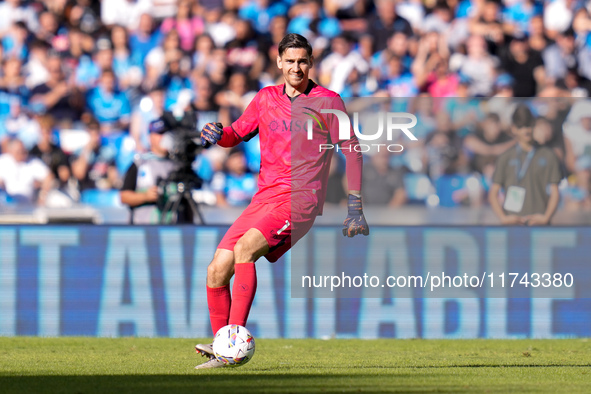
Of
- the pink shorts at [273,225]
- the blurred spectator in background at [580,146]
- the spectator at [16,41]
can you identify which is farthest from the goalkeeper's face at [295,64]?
the spectator at [16,41]

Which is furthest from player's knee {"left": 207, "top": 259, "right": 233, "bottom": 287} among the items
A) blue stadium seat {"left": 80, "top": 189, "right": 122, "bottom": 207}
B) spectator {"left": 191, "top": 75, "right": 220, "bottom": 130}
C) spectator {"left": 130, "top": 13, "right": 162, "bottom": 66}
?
spectator {"left": 130, "top": 13, "right": 162, "bottom": 66}

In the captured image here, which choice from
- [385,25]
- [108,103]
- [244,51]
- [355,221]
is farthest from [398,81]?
[355,221]

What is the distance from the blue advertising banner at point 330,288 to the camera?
9969 millimetres

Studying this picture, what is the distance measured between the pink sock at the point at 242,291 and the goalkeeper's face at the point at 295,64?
1275mm

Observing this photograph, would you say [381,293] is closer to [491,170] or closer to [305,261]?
[305,261]

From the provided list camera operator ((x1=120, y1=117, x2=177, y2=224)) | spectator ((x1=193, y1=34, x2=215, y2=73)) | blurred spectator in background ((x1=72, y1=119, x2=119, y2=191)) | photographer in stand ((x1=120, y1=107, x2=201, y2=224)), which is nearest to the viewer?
photographer in stand ((x1=120, y1=107, x2=201, y2=224))

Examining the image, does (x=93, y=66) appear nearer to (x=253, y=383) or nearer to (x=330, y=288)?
(x=330, y=288)

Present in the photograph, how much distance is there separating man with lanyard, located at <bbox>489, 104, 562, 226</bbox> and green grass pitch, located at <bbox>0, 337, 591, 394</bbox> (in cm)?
132

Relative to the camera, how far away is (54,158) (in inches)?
563

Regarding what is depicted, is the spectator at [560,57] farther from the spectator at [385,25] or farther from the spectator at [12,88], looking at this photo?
the spectator at [12,88]

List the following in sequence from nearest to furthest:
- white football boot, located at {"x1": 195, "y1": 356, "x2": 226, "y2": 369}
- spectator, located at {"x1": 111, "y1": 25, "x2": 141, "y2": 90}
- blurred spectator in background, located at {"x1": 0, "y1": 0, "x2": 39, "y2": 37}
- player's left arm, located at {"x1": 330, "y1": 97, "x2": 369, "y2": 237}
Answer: white football boot, located at {"x1": 195, "y1": 356, "x2": 226, "y2": 369} < player's left arm, located at {"x1": 330, "y1": 97, "x2": 369, "y2": 237} < spectator, located at {"x1": 111, "y1": 25, "x2": 141, "y2": 90} < blurred spectator in background, located at {"x1": 0, "y1": 0, "x2": 39, "y2": 37}

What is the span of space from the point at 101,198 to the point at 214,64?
9.92ft

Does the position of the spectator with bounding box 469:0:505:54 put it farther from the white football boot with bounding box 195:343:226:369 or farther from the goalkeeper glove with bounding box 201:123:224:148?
the white football boot with bounding box 195:343:226:369

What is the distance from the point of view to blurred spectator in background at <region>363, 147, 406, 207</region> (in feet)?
31.7
